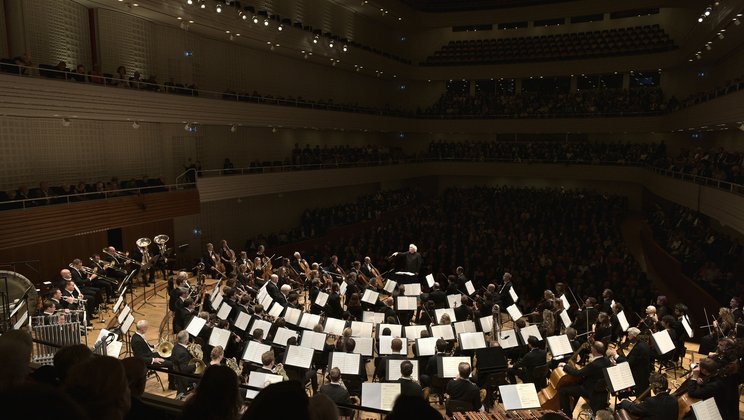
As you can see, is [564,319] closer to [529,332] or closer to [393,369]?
[529,332]

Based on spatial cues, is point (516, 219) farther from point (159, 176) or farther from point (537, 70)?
point (159, 176)

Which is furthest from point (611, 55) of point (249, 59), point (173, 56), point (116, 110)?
point (116, 110)

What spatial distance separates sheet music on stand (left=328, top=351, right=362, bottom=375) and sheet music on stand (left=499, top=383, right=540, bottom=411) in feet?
7.91

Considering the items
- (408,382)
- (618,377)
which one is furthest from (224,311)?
(618,377)

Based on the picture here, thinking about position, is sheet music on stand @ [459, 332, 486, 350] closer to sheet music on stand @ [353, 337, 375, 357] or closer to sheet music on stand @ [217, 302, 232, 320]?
sheet music on stand @ [353, 337, 375, 357]

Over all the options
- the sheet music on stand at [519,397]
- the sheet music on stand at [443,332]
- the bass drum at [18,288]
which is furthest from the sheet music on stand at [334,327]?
the bass drum at [18,288]

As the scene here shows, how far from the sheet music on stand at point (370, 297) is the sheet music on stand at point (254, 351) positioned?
168 inches

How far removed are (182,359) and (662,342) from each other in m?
8.46

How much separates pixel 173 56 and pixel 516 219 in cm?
1624

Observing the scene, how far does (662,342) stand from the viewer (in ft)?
32.3

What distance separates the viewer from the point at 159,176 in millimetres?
21359

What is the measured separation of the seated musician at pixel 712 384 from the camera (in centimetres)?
761

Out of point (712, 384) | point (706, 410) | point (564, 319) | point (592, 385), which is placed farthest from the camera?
point (564, 319)

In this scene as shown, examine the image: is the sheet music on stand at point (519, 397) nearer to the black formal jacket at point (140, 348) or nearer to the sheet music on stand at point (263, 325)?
the sheet music on stand at point (263, 325)
